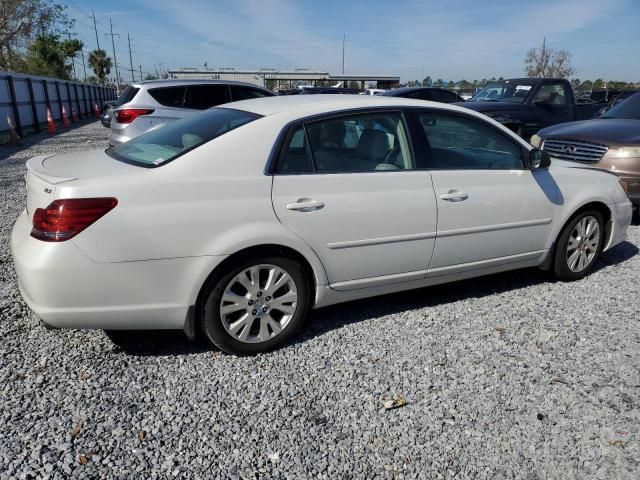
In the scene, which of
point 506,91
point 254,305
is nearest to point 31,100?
point 506,91

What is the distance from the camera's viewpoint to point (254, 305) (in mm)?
3096

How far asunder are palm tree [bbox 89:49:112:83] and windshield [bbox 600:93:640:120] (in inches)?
2802

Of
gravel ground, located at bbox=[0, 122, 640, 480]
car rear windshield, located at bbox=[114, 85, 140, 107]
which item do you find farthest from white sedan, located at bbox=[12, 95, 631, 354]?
car rear windshield, located at bbox=[114, 85, 140, 107]

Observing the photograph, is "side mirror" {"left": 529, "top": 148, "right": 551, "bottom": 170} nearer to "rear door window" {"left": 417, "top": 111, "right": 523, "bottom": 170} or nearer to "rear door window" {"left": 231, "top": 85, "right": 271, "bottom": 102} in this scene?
"rear door window" {"left": 417, "top": 111, "right": 523, "bottom": 170}

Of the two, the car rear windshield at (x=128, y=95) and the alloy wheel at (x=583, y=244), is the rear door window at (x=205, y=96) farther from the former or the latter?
the alloy wheel at (x=583, y=244)

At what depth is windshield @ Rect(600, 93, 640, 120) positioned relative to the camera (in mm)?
7588

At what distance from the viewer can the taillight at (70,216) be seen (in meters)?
2.61

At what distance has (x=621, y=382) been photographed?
2977 mm

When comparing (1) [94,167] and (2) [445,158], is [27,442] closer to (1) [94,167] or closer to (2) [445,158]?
(1) [94,167]

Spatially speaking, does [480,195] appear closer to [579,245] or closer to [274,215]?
[579,245]

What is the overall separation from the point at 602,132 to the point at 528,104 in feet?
13.4

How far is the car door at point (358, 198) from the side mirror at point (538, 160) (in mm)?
1015

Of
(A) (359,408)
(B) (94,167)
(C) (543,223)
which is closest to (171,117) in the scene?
(B) (94,167)

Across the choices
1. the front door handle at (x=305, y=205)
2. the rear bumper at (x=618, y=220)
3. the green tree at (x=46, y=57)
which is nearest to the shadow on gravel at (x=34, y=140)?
the front door handle at (x=305, y=205)
